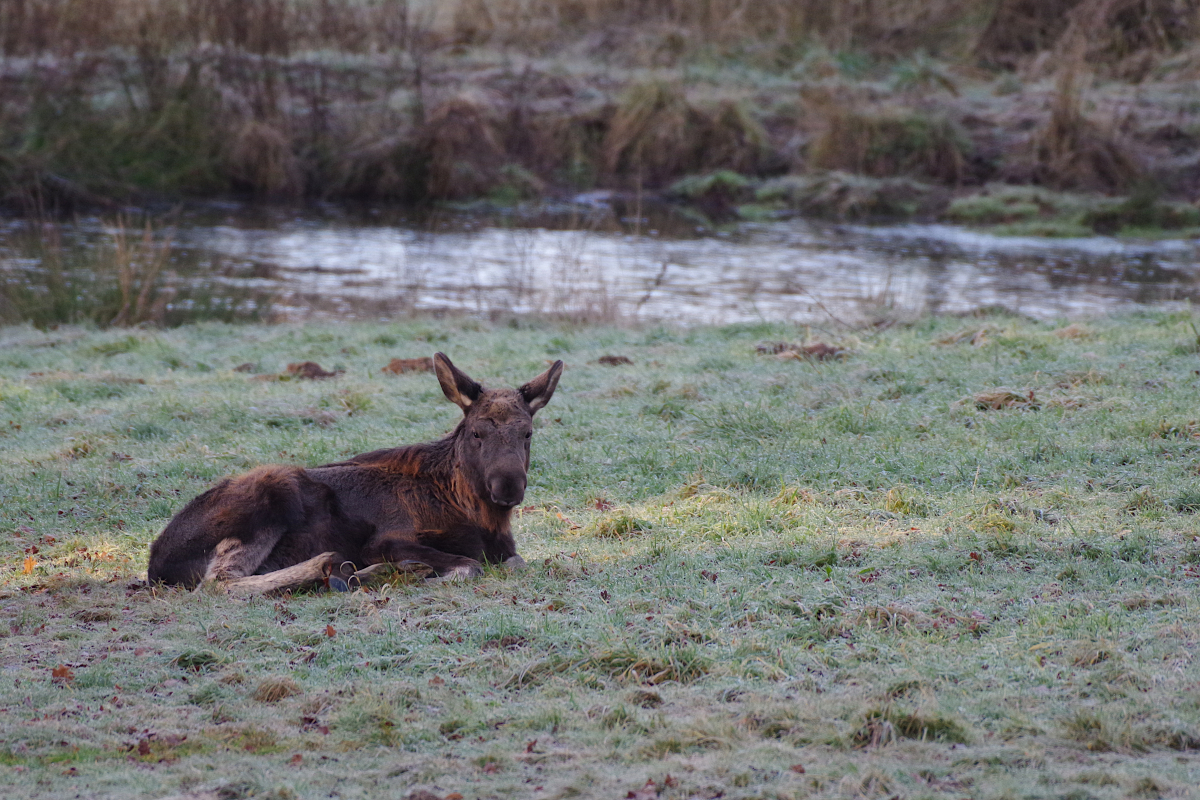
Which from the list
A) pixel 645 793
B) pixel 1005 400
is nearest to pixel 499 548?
pixel 645 793

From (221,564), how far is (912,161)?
28314 millimetres

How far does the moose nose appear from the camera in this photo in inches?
246

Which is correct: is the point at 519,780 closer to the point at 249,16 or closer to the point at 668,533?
the point at 668,533

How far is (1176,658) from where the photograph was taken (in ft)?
16.1

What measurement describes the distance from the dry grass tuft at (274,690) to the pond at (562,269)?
33.0 feet

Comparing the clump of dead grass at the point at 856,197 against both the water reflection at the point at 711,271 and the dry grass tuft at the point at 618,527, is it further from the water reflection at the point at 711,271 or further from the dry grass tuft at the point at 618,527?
the dry grass tuft at the point at 618,527

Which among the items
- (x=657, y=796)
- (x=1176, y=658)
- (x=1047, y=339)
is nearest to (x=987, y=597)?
(x=1176, y=658)

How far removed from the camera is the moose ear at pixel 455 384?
6.76 metres

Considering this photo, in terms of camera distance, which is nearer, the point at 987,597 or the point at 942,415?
Answer: the point at 987,597

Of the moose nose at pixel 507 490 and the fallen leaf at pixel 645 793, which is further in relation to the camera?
the moose nose at pixel 507 490

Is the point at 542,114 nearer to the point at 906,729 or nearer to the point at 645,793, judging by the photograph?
the point at 906,729

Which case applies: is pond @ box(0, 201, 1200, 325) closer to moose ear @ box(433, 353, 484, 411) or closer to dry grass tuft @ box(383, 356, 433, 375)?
dry grass tuft @ box(383, 356, 433, 375)

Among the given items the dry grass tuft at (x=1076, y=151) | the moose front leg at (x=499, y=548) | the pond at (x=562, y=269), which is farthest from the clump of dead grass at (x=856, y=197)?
the moose front leg at (x=499, y=548)

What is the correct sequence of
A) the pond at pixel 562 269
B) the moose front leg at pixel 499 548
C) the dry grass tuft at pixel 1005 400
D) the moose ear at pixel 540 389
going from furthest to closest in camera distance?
the pond at pixel 562 269, the dry grass tuft at pixel 1005 400, the moose ear at pixel 540 389, the moose front leg at pixel 499 548
